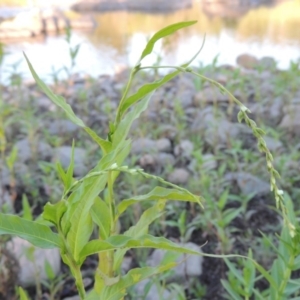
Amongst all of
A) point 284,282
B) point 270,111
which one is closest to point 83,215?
point 284,282

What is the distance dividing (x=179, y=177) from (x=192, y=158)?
18 centimetres

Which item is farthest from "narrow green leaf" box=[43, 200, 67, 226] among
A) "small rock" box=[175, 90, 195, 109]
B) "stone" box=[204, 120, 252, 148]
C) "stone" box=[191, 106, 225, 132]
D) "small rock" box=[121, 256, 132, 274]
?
"small rock" box=[175, 90, 195, 109]

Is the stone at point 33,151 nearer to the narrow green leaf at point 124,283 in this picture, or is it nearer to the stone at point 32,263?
the stone at point 32,263

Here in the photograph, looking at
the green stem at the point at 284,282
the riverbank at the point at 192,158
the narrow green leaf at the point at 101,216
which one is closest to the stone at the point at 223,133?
the riverbank at the point at 192,158

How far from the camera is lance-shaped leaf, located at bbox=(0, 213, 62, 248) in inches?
19.5

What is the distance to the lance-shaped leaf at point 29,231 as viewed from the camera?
1.62 ft

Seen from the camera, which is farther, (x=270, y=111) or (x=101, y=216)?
(x=270, y=111)

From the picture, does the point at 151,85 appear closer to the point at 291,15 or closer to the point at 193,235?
the point at 193,235

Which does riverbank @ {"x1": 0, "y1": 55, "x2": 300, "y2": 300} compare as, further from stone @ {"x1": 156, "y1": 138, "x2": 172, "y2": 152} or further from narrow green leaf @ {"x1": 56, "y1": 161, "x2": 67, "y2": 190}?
narrow green leaf @ {"x1": 56, "y1": 161, "x2": 67, "y2": 190}

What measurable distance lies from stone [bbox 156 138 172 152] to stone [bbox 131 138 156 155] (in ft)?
0.08

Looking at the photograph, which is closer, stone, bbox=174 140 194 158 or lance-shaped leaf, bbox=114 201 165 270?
lance-shaped leaf, bbox=114 201 165 270

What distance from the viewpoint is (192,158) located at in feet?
6.54

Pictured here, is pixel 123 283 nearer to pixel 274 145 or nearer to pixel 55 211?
pixel 55 211

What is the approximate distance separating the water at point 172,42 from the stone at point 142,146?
150 centimetres
